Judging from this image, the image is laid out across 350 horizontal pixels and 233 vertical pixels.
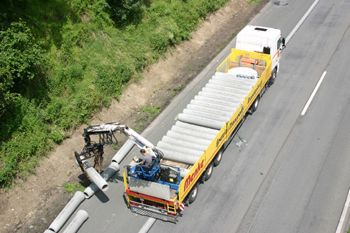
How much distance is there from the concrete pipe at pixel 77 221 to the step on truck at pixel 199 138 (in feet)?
5.87

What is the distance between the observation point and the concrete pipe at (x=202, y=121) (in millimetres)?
14434

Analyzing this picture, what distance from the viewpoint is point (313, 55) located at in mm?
22641

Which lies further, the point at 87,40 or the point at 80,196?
the point at 87,40

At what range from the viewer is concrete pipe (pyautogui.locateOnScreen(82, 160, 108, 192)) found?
44.2ft

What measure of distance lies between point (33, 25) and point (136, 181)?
11.4m

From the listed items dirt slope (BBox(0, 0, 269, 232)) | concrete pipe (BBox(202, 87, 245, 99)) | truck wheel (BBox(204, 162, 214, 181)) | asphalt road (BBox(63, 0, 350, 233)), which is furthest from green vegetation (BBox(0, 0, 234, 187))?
truck wheel (BBox(204, 162, 214, 181))

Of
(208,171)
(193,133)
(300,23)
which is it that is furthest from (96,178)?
(300,23)

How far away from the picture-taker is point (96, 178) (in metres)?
13.7

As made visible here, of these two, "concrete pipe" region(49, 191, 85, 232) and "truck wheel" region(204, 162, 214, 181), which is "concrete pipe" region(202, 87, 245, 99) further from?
"concrete pipe" region(49, 191, 85, 232)

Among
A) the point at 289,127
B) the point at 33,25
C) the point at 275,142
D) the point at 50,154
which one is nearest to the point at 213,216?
the point at 275,142

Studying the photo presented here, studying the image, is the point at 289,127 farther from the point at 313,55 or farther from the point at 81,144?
the point at 81,144

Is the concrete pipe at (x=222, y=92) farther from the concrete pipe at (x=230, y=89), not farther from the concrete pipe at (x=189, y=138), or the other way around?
the concrete pipe at (x=189, y=138)

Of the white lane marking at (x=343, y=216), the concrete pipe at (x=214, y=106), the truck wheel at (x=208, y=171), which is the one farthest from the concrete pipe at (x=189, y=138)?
the white lane marking at (x=343, y=216)

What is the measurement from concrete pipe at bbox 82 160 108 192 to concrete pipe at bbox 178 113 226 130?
4407mm
